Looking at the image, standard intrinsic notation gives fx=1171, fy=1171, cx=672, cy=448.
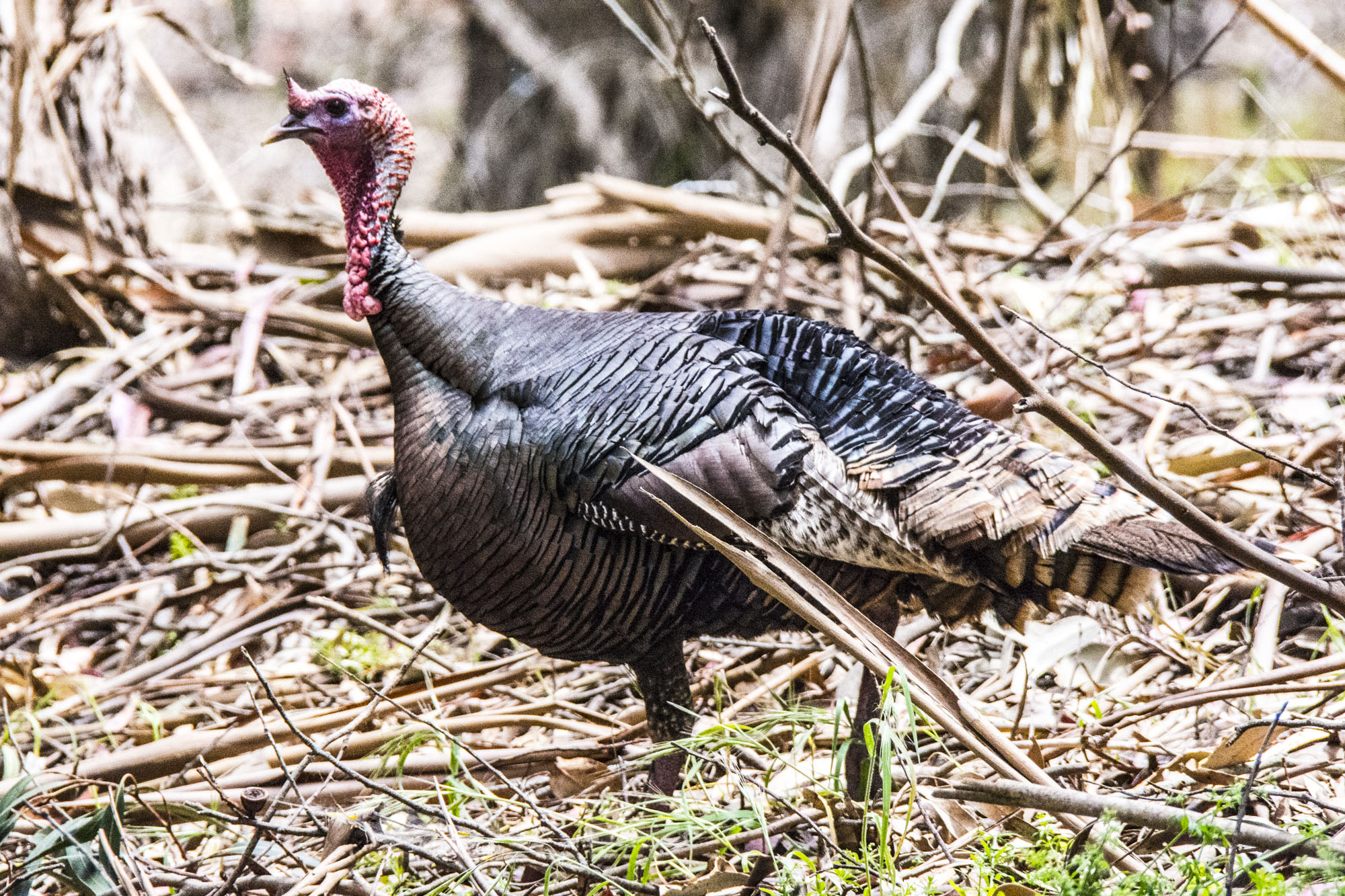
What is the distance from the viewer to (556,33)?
7.16 meters

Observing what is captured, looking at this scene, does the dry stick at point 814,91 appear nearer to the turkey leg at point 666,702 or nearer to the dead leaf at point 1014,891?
the turkey leg at point 666,702

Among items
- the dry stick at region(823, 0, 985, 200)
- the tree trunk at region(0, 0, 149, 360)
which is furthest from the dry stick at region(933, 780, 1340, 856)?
the tree trunk at region(0, 0, 149, 360)

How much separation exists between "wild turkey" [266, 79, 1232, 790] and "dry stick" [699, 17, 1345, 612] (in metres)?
0.51

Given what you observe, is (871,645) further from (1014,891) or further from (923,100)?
(923,100)

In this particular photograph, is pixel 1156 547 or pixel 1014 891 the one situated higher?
pixel 1156 547

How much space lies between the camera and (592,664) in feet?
12.1

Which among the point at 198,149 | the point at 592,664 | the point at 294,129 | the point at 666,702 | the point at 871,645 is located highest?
the point at 294,129

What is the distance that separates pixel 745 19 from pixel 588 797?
5.08m

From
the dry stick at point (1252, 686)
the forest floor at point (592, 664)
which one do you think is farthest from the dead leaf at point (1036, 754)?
the dry stick at point (1252, 686)

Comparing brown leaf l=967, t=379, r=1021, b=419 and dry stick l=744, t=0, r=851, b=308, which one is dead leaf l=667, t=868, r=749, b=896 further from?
dry stick l=744, t=0, r=851, b=308

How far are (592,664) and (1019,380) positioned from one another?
7.37 ft

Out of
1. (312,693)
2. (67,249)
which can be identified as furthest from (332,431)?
(67,249)

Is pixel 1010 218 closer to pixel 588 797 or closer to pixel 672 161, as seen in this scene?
pixel 672 161

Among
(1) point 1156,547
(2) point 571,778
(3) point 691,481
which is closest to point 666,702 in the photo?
(2) point 571,778
